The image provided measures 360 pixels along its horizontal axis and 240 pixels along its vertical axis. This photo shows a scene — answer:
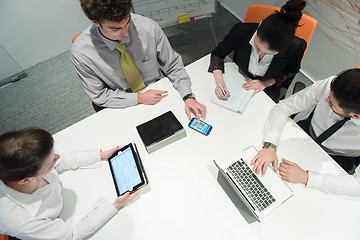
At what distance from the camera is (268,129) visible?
112cm

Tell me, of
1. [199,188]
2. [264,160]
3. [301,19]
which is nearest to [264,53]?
[301,19]

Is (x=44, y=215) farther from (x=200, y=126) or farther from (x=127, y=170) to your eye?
(x=200, y=126)

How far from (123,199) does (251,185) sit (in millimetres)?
574

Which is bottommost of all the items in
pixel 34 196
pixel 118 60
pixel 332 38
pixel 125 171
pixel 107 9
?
pixel 332 38

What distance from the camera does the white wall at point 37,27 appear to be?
2234 mm

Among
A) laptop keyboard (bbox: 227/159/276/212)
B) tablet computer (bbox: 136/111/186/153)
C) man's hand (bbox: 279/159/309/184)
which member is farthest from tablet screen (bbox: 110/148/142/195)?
man's hand (bbox: 279/159/309/184)

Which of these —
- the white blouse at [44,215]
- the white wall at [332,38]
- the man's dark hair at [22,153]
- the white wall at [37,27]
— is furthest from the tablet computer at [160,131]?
the white wall at [37,27]

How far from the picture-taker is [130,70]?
134 cm

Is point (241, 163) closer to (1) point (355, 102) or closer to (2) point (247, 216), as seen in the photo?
(2) point (247, 216)

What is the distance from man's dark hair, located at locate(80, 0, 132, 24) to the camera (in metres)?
0.95

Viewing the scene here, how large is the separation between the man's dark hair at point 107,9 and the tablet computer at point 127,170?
60 centimetres

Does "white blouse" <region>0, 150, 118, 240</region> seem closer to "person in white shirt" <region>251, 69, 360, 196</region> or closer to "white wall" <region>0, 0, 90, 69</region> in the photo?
"person in white shirt" <region>251, 69, 360, 196</region>

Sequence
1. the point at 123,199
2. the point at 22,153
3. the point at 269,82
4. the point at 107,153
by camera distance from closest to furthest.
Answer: the point at 22,153 < the point at 123,199 < the point at 107,153 < the point at 269,82

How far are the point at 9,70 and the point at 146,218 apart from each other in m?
2.55
